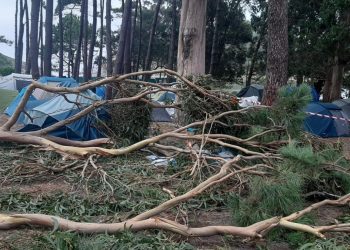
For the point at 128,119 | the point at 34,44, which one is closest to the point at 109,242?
the point at 128,119

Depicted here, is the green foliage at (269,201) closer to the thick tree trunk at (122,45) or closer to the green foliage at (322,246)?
the green foliage at (322,246)

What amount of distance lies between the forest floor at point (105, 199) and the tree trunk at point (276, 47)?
477 centimetres

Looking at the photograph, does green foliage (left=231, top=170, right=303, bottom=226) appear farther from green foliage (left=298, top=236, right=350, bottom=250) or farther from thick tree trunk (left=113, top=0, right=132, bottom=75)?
thick tree trunk (left=113, top=0, right=132, bottom=75)

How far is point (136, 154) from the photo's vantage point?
19.8ft

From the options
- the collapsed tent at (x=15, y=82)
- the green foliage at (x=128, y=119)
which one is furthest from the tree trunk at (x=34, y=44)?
the green foliage at (x=128, y=119)

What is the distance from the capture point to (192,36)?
8469mm

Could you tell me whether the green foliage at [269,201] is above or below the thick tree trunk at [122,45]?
below

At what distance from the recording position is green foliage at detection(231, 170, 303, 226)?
3359mm

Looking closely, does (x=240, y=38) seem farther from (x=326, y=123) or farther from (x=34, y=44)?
(x=326, y=123)

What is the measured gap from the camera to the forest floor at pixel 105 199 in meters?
2.92

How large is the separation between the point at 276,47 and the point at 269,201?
262 inches

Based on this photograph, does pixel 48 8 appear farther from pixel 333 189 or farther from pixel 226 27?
pixel 333 189

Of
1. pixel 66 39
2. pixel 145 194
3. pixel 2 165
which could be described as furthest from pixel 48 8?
pixel 66 39

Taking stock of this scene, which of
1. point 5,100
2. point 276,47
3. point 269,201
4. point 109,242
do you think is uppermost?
point 276,47
